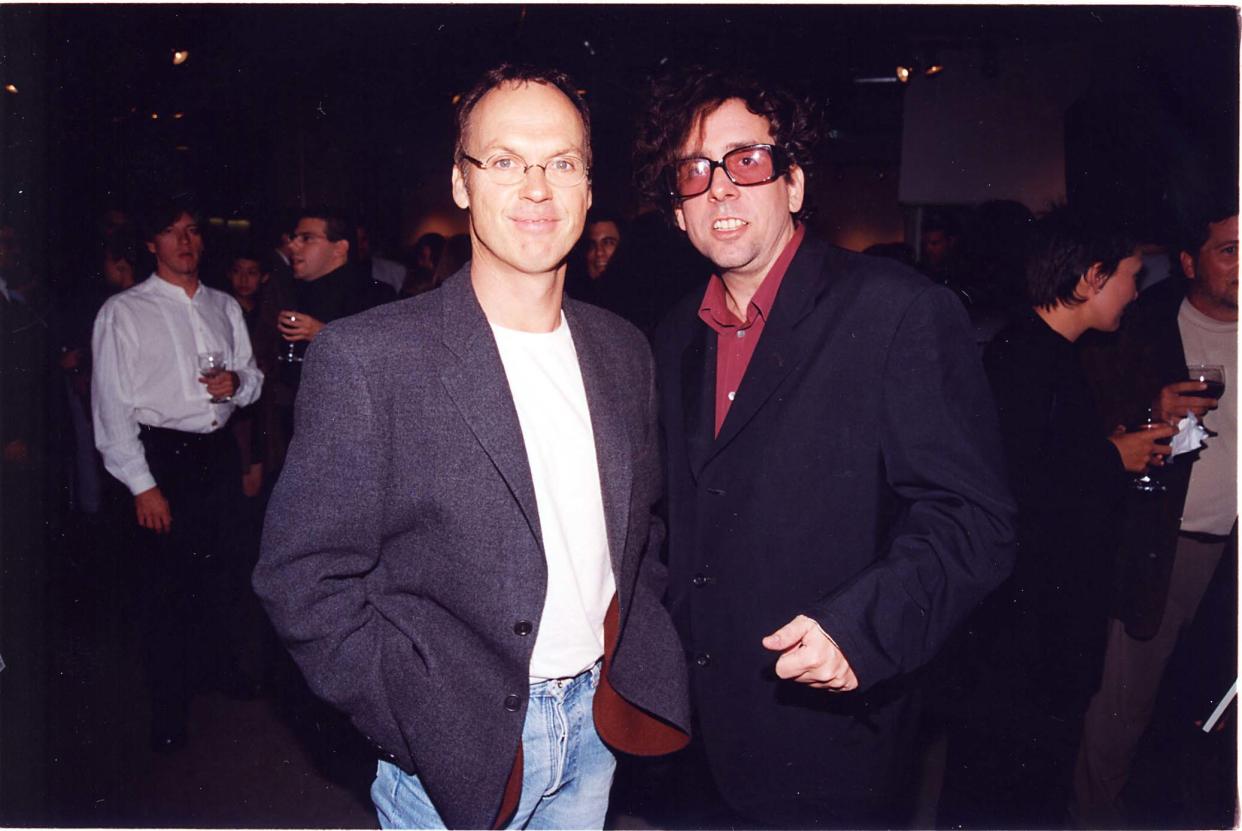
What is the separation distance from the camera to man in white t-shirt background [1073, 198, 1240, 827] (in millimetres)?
3096

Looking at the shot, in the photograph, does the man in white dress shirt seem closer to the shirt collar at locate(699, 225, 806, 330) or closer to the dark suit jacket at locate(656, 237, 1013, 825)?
the shirt collar at locate(699, 225, 806, 330)

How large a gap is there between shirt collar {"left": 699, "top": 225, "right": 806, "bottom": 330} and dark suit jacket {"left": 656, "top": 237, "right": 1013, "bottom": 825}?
7cm

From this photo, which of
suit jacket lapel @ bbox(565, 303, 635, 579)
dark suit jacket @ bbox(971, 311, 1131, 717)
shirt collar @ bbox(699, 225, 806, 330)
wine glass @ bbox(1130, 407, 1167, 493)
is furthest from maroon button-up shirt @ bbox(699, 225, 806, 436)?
wine glass @ bbox(1130, 407, 1167, 493)

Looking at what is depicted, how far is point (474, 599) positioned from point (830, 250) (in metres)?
1.17

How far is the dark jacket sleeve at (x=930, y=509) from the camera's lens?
1.71m

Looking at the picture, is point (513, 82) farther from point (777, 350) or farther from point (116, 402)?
point (116, 402)

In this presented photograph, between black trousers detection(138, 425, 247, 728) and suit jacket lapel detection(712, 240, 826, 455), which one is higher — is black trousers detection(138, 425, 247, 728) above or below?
below

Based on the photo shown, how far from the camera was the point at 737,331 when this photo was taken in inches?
84.1

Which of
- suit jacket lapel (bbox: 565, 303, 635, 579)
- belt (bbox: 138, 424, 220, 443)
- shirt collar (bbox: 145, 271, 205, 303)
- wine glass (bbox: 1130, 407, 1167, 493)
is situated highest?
Answer: shirt collar (bbox: 145, 271, 205, 303)

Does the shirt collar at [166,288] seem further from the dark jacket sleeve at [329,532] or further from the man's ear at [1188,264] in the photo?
the man's ear at [1188,264]

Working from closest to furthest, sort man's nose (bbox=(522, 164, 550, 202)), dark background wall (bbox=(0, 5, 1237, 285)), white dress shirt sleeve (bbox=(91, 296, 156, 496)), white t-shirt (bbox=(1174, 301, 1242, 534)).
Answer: man's nose (bbox=(522, 164, 550, 202))
white t-shirt (bbox=(1174, 301, 1242, 534))
white dress shirt sleeve (bbox=(91, 296, 156, 496))
dark background wall (bbox=(0, 5, 1237, 285))

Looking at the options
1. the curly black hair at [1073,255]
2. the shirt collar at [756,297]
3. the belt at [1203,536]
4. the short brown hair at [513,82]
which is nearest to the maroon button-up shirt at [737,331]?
the shirt collar at [756,297]

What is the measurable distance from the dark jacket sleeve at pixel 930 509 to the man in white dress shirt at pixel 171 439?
10.1ft

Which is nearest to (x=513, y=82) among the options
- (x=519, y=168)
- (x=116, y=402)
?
(x=519, y=168)
